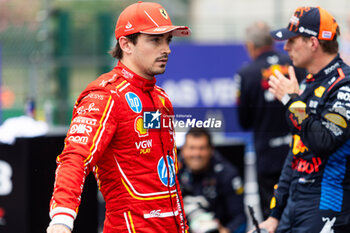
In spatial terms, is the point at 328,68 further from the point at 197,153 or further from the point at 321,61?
the point at 197,153

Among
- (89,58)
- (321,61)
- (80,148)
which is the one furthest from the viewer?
(89,58)

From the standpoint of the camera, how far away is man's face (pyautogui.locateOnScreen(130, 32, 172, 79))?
343 centimetres

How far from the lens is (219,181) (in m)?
5.89

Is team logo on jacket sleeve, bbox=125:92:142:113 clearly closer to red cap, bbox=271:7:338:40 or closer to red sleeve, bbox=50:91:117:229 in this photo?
red sleeve, bbox=50:91:117:229

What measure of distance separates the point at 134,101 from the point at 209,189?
2677 mm

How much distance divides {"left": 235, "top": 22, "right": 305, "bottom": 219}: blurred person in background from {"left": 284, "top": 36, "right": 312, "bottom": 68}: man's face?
2248 mm

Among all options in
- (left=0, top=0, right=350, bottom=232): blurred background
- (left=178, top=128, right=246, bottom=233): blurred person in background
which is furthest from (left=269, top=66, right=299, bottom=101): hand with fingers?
(left=0, top=0, right=350, bottom=232): blurred background

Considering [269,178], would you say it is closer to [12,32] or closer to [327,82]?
[327,82]

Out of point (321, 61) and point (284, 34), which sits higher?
point (284, 34)

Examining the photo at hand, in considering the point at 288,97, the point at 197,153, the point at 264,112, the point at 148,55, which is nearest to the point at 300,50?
the point at 288,97

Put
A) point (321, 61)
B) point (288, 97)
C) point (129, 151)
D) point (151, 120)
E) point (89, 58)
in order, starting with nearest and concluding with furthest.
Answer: point (129, 151) < point (151, 120) < point (288, 97) < point (321, 61) < point (89, 58)

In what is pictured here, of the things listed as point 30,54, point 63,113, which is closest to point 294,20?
point 63,113

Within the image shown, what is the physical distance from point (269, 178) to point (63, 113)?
576cm

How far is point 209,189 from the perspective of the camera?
586 centimetres
